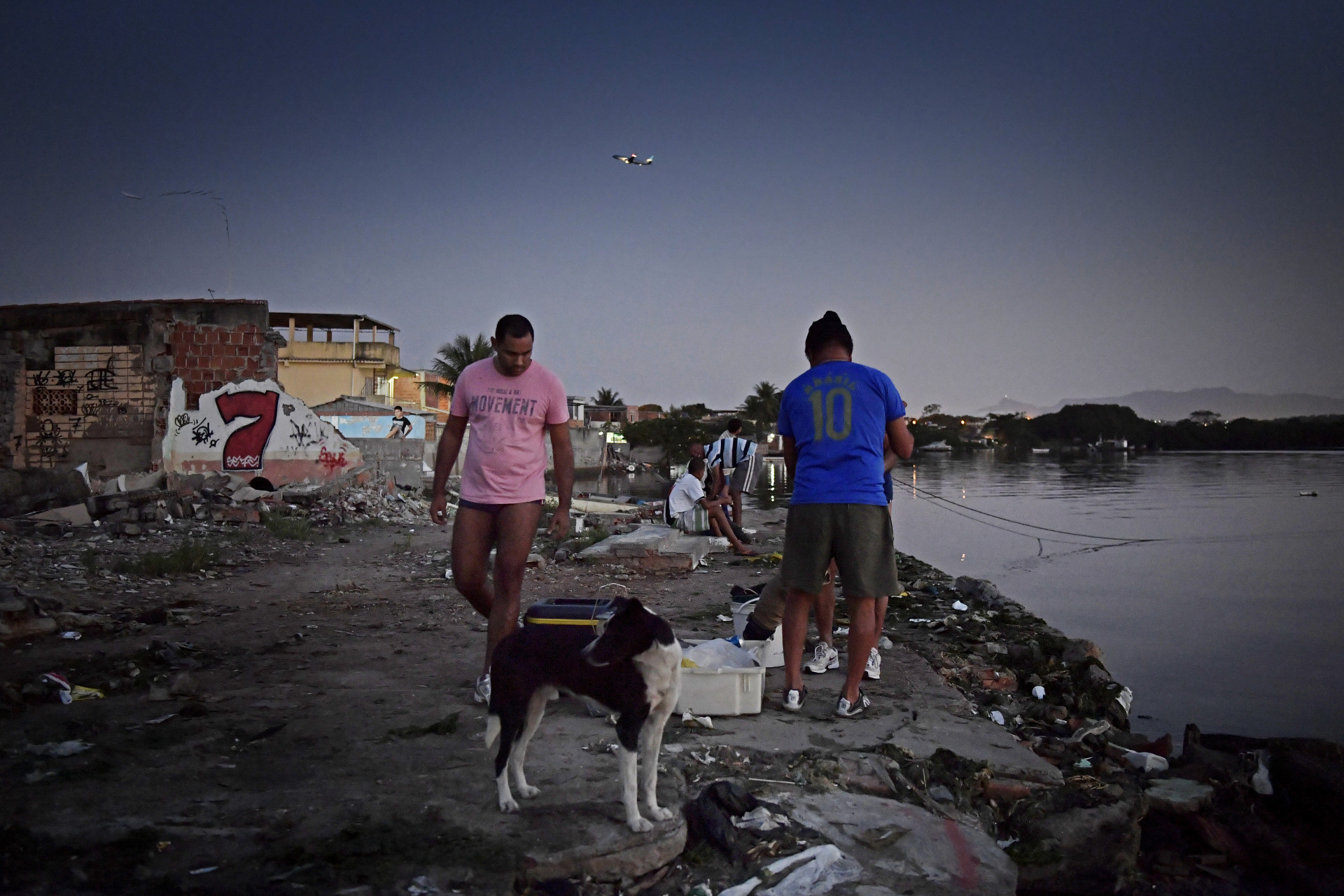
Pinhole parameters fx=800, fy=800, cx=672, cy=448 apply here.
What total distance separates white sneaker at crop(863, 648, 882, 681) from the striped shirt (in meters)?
5.93

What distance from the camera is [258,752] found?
10.5 ft

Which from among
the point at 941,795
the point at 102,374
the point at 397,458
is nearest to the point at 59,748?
the point at 941,795

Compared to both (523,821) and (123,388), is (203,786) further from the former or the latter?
(123,388)

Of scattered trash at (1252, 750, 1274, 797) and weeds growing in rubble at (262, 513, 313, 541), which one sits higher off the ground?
weeds growing in rubble at (262, 513, 313, 541)

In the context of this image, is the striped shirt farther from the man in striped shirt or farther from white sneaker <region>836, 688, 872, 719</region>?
white sneaker <region>836, 688, 872, 719</region>

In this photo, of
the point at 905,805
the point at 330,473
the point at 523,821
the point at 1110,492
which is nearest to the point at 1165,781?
the point at 905,805

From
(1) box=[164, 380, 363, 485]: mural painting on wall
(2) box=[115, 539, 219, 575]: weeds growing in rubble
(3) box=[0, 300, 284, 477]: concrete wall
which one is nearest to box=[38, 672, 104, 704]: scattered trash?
(2) box=[115, 539, 219, 575]: weeds growing in rubble

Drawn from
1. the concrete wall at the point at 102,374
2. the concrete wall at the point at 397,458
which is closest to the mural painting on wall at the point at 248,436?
the concrete wall at the point at 102,374

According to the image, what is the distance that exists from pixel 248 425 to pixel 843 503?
1307 centimetres

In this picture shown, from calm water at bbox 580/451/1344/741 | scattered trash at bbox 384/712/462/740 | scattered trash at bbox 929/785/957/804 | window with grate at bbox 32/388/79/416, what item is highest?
window with grate at bbox 32/388/79/416

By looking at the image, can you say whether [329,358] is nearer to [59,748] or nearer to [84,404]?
[84,404]

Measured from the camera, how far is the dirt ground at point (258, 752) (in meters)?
2.37

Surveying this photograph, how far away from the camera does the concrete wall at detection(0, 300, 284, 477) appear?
44.5 feet

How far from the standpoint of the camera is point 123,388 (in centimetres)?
1356
